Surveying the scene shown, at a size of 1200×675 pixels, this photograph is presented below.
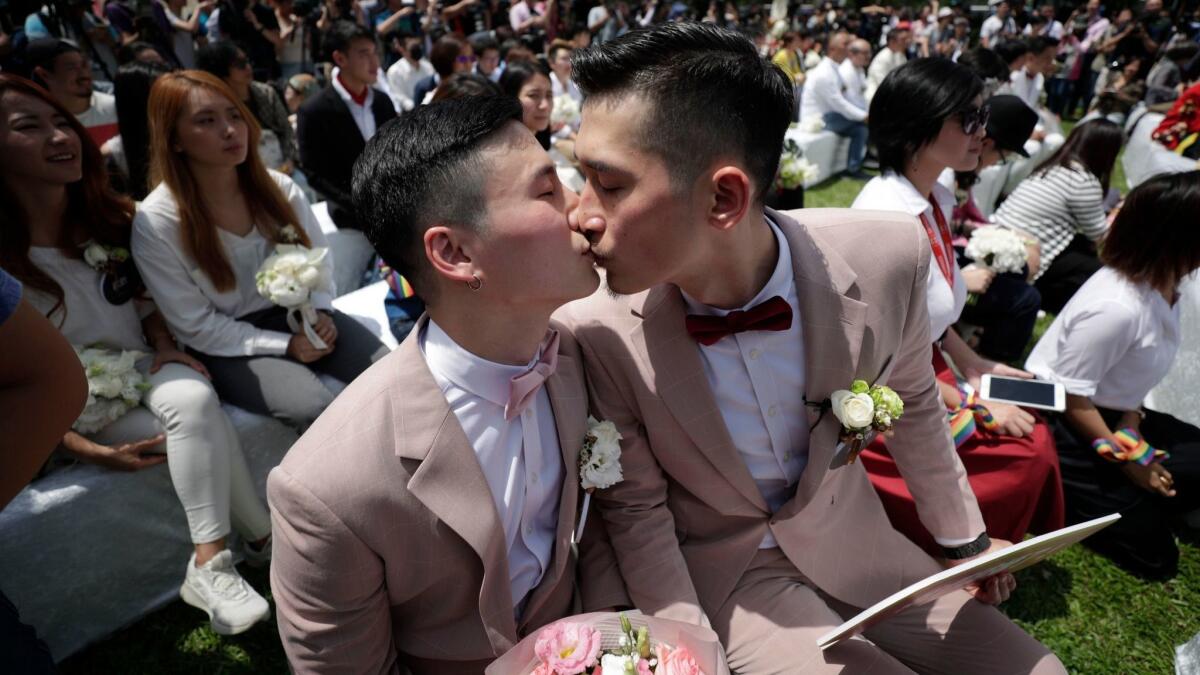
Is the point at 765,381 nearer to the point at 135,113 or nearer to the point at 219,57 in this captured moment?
the point at 135,113

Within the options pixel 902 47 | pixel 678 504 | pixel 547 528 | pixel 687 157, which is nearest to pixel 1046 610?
pixel 678 504

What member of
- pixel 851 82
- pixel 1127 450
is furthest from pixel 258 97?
pixel 851 82

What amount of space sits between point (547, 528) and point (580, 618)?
0.43m

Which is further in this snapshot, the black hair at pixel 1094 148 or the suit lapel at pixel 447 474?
the black hair at pixel 1094 148

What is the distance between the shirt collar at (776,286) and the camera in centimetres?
196

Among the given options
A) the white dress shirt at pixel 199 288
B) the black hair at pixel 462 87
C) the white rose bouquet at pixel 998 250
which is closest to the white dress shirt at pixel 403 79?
the black hair at pixel 462 87

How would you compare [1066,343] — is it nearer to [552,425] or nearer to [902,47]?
[552,425]

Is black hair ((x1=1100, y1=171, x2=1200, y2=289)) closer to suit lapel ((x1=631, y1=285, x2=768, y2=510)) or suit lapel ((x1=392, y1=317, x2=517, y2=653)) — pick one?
suit lapel ((x1=631, y1=285, x2=768, y2=510))

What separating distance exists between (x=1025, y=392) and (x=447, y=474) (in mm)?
2801

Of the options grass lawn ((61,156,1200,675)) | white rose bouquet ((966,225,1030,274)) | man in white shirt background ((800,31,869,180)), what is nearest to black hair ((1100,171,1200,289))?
grass lawn ((61,156,1200,675))

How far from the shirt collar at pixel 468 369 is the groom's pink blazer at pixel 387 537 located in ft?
0.20

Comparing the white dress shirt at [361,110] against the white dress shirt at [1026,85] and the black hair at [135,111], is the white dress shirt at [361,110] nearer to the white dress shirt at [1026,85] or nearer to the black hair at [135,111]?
the black hair at [135,111]

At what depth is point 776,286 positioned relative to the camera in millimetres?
1962

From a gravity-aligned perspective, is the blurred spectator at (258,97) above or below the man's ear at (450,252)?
below
